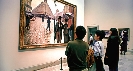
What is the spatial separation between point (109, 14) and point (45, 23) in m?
10.9

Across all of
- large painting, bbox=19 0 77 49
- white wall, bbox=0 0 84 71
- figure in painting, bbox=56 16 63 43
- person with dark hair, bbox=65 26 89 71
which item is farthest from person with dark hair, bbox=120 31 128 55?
person with dark hair, bbox=65 26 89 71

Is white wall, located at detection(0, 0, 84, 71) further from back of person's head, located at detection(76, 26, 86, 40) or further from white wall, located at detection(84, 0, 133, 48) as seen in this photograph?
white wall, located at detection(84, 0, 133, 48)

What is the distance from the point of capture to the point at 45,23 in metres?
8.15

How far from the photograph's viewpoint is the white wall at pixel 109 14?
53.3ft

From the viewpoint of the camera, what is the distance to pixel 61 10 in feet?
31.3

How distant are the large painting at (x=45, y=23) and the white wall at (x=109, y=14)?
7.32 meters

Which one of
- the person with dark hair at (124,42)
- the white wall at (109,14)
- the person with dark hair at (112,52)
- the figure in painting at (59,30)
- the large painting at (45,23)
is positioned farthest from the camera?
the white wall at (109,14)

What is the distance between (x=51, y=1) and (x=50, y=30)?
1588mm

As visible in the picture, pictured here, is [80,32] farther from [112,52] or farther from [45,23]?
[45,23]

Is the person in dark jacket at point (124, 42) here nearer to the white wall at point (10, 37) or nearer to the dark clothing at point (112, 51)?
the dark clothing at point (112, 51)

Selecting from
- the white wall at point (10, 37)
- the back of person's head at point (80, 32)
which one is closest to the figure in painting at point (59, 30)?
the white wall at point (10, 37)

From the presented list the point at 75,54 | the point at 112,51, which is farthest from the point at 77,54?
the point at 112,51

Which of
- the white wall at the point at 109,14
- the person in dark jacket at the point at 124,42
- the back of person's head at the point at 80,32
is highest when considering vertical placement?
the white wall at the point at 109,14

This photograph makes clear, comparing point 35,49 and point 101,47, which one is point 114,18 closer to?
point 35,49
